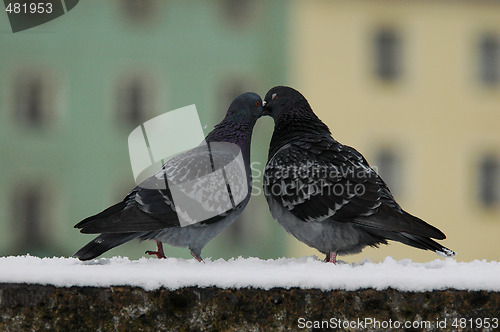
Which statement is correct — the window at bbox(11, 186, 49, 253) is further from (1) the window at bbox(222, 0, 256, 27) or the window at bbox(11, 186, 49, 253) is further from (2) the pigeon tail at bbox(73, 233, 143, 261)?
(2) the pigeon tail at bbox(73, 233, 143, 261)

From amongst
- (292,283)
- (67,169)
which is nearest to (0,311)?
(292,283)

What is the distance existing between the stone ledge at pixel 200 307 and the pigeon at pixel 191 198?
86 centimetres

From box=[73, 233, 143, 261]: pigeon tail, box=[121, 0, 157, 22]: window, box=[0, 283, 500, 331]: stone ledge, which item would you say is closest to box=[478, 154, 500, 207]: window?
box=[121, 0, 157, 22]: window

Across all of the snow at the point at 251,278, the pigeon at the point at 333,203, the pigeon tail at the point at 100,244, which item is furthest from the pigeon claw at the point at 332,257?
the pigeon tail at the point at 100,244

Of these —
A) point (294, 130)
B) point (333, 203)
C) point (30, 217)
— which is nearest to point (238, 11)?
point (30, 217)

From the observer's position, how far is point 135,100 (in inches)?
727

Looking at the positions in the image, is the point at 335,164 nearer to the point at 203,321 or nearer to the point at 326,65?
the point at 203,321

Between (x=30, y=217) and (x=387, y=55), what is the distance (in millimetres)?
11067

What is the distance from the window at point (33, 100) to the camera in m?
18.0

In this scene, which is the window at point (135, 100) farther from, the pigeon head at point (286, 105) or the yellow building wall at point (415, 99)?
the pigeon head at point (286, 105)

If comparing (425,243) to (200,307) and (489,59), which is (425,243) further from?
(489,59)

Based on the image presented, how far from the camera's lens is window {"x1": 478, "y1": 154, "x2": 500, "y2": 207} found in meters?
19.1

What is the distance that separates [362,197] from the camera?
177 inches

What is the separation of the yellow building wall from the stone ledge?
48.8 feet
